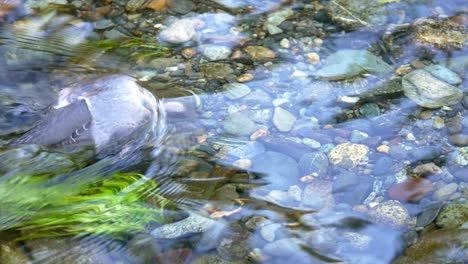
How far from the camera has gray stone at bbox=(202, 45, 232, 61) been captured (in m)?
4.22

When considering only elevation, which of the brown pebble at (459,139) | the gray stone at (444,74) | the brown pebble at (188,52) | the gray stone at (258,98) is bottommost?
the brown pebble at (459,139)

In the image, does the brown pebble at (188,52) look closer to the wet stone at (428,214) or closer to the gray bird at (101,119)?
the gray bird at (101,119)

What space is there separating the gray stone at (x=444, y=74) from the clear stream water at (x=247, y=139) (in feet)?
0.03

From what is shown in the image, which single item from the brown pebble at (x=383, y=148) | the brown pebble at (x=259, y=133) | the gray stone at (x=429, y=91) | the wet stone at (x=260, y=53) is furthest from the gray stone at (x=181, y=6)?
the brown pebble at (x=383, y=148)

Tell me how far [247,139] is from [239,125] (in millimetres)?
120

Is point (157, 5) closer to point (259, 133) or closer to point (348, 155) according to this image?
point (259, 133)

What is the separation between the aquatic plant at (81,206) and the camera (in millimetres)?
3168

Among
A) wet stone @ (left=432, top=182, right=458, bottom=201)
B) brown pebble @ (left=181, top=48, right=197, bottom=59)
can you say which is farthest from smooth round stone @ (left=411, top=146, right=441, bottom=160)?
brown pebble @ (left=181, top=48, right=197, bottom=59)

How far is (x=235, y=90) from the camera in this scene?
398cm

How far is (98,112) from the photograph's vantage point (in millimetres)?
3496

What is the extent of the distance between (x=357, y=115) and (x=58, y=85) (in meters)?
1.84

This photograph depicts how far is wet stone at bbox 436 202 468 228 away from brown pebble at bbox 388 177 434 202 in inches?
6.0

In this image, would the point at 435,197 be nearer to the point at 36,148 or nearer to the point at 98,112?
the point at 98,112

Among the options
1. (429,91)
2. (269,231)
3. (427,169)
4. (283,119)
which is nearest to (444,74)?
(429,91)
